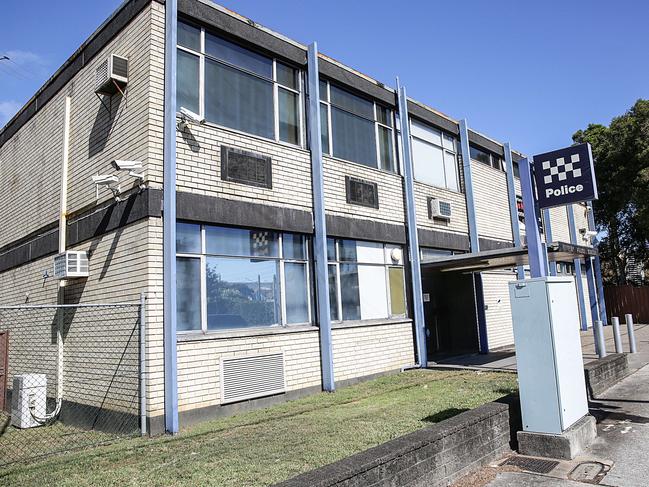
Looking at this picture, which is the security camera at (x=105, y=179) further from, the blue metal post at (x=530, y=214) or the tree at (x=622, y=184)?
the tree at (x=622, y=184)

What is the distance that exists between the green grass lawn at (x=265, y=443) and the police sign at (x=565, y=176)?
333 cm

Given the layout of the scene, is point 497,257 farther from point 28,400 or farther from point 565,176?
point 28,400

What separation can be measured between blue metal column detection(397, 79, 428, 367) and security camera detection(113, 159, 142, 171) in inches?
283

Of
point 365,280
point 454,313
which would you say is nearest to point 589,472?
point 365,280

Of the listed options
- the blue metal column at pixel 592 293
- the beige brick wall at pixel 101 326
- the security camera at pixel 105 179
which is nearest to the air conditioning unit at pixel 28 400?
the beige brick wall at pixel 101 326

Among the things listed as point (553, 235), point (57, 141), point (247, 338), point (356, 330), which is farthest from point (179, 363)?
point (553, 235)

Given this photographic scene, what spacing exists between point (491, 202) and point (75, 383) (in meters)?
13.6

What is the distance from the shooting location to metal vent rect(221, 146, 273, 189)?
364 inches

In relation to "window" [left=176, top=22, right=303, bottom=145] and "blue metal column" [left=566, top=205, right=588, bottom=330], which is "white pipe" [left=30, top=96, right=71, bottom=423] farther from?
"blue metal column" [left=566, top=205, right=588, bottom=330]

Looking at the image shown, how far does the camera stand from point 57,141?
11.2 meters

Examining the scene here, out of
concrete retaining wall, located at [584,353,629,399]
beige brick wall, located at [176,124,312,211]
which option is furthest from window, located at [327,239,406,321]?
concrete retaining wall, located at [584,353,629,399]

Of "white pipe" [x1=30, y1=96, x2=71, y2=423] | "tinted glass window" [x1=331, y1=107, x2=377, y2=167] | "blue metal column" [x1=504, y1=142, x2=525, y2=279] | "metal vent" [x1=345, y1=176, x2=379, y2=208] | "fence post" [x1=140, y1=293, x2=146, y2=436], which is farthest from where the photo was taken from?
"blue metal column" [x1=504, y1=142, x2=525, y2=279]

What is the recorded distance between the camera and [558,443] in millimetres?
5465

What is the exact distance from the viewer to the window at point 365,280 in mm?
11188
